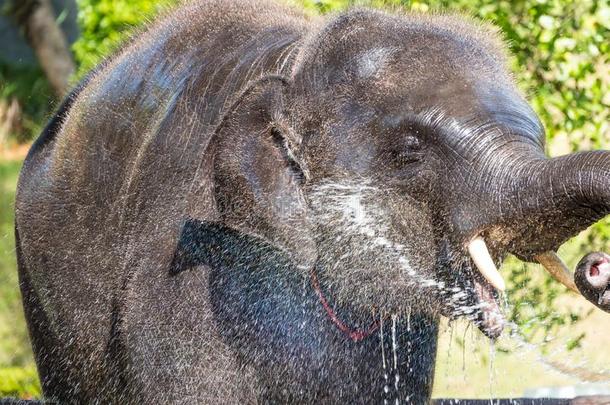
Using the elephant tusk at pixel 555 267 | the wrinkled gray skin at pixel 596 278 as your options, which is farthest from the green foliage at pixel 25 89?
the wrinkled gray skin at pixel 596 278

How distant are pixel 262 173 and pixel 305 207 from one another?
0.15 meters

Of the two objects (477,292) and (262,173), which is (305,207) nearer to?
(262,173)

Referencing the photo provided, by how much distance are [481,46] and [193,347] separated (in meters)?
1.21

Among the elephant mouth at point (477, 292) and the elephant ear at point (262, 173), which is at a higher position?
the elephant ear at point (262, 173)

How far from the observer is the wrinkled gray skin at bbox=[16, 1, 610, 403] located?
12.3 feet

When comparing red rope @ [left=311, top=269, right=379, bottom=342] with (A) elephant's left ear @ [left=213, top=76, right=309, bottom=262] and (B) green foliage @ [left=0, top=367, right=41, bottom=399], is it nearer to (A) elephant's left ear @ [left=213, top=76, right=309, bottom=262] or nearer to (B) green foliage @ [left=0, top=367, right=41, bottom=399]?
(A) elephant's left ear @ [left=213, top=76, right=309, bottom=262]

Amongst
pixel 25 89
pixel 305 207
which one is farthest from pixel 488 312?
pixel 25 89

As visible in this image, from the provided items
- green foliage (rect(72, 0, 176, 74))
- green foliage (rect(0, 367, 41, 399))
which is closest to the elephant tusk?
green foliage (rect(72, 0, 176, 74))

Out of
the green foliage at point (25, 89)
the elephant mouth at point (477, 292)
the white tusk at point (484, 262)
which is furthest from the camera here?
the green foliage at point (25, 89)

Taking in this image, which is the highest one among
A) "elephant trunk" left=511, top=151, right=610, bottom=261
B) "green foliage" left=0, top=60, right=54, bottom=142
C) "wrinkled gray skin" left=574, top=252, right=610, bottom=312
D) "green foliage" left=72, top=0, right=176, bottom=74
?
"elephant trunk" left=511, top=151, right=610, bottom=261

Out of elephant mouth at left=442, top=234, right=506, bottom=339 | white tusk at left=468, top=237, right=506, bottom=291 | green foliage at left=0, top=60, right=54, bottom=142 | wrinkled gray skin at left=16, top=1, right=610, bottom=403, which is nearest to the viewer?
white tusk at left=468, top=237, right=506, bottom=291

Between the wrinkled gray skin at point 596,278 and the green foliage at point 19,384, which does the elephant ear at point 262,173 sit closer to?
the wrinkled gray skin at point 596,278

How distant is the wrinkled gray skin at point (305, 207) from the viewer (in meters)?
3.76

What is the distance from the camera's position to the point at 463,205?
3.72 m
